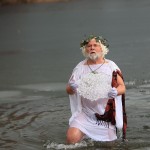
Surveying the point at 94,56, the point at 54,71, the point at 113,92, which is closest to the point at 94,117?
the point at 113,92

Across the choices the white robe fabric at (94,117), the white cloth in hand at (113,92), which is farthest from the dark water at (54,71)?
the white cloth in hand at (113,92)

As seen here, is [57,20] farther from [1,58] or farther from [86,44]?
[86,44]

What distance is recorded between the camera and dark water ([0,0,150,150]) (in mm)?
A: 8516

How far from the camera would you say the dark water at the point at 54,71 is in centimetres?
852

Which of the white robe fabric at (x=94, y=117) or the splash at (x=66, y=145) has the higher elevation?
the white robe fabric at (x=94, y=117)

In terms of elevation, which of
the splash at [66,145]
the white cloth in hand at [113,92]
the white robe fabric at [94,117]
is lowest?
the splash at [66,145]

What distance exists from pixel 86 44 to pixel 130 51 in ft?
29.0

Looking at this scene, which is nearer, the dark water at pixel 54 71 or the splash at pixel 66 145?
the splash at pixel 66 145

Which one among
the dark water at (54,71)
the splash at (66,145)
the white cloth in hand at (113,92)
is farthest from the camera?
the dark water at (54,71)

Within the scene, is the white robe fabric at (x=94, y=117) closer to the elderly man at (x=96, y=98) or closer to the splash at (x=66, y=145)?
the elderly man at (x=96, y=98)

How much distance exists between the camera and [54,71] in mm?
14000

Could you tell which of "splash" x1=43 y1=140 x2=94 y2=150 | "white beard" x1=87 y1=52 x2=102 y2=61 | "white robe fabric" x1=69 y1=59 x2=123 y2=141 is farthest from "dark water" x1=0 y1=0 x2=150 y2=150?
"white beard" x1=87 y1=52 x2=102 y2=61

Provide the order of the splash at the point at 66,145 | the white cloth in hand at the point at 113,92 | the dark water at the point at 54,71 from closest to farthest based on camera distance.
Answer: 1. the white cloth in hand at the point at 113,92
2. the splash at the point at 66,145
3. the dark water at the point at 54,71

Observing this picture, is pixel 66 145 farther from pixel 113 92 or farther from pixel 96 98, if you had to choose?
pixel 113 92
